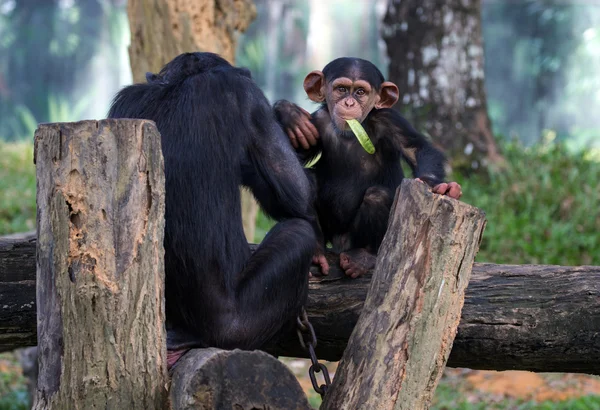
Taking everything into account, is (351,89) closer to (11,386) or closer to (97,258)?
(97,258)

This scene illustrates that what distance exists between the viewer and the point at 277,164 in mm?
3219

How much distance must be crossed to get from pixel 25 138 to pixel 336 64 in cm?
906

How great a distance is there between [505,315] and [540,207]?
4.90 m

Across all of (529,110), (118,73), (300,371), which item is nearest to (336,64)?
(300,371)

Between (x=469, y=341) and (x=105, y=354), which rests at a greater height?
(x=105, y=354)

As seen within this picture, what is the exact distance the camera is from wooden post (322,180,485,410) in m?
2.49

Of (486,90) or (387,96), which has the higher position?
(486,90)

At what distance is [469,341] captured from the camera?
3221mm

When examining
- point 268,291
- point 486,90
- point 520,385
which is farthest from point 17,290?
point 486,90

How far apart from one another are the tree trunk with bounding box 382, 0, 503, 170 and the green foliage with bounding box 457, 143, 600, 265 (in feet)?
1.30

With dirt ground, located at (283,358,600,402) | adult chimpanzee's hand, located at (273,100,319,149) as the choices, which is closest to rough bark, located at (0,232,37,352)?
adult chimpanzee's hand, located at (273,100,319,149)

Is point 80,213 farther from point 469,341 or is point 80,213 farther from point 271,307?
point 469,341

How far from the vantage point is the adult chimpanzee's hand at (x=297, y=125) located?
378cm

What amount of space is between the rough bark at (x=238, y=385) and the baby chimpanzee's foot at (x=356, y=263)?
1.11m
